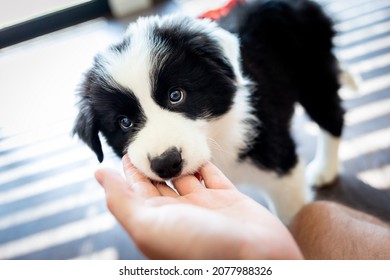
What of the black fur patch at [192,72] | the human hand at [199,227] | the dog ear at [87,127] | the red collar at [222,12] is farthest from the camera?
the red collar at [222,12]

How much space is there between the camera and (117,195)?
0.83 metres

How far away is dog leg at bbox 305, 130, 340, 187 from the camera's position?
5.35ft

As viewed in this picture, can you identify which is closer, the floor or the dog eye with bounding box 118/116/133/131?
the dog eye with bounding box 118/116/133/131

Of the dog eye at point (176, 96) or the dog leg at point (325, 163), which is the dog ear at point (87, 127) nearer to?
the dog eye at point (176, 96)

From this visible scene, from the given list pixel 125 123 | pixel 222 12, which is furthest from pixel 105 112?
pixel 222 12

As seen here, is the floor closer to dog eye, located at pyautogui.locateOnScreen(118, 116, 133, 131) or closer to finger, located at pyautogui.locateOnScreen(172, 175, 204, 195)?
dog eye, located at pyautogui.locateOnScreen(118, 116, 133, 131)

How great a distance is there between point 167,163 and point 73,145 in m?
1.30

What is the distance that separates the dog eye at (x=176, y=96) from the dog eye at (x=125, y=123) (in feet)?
0.43

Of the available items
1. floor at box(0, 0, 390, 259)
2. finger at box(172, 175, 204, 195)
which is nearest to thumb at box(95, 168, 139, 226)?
finger at box(172, 175, 204, 195)

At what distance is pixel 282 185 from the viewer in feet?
4.49

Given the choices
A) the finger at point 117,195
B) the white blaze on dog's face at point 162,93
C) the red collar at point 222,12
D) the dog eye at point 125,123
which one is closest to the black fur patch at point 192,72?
the white blaze on dog's face at point 162,93

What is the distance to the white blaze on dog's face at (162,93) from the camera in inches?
36.5

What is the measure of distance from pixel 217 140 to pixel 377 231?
1.65ft

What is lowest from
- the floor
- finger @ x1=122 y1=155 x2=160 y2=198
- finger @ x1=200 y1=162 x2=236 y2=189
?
the floor
